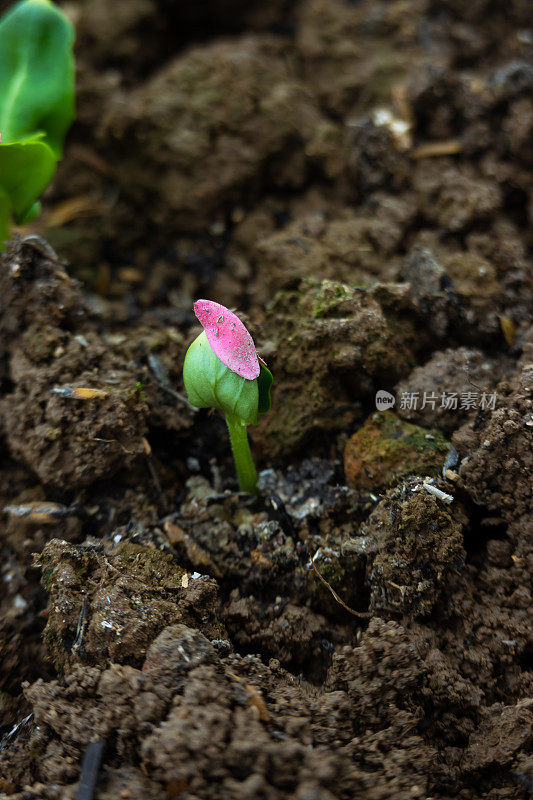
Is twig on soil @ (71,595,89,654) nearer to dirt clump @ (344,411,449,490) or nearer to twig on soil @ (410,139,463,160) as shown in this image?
dirt clump @ (344,411,449,490)

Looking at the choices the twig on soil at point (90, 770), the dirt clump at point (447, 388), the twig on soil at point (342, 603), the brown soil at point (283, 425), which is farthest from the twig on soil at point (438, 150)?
the twig on soil at point (90, 770)

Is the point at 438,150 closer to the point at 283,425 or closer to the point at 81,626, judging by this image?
the point at 283,425

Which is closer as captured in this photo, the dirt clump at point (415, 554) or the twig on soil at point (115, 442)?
the dirt clump at point (415, 554)

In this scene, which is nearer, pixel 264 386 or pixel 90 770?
pixel 90 770

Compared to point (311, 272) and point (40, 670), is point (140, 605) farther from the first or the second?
point (311, 272)

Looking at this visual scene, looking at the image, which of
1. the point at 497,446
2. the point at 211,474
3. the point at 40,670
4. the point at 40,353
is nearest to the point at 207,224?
the point at 40,353

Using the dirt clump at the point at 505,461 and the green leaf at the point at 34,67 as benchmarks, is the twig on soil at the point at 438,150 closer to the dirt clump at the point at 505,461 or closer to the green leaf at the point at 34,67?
the dirt clump at the point at 505,461

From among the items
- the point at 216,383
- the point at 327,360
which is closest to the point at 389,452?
the point at 327,360
